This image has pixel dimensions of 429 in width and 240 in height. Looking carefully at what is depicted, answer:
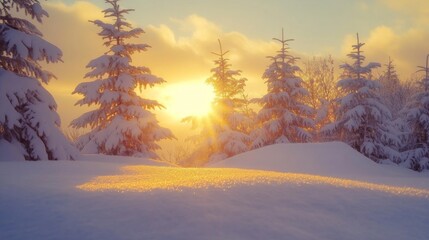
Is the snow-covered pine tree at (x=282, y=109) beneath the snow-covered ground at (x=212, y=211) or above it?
above

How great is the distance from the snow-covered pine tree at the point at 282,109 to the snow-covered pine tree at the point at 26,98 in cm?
1501

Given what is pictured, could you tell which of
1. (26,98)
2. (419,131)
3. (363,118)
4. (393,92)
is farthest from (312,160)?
(393,92)

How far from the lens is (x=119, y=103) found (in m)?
18.8

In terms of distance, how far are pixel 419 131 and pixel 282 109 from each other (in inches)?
350

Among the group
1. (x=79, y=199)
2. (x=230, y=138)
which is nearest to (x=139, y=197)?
(x=79, y=199)

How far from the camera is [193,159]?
86.3 ft

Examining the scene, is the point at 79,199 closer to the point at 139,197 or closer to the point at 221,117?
the point at 139,197

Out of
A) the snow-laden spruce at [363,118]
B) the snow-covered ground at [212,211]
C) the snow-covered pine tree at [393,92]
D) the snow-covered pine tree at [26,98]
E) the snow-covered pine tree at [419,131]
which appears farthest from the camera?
the snow-covered pine tree at [393,92]

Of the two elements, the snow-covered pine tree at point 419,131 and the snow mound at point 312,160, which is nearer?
the snow mound at point 312,160

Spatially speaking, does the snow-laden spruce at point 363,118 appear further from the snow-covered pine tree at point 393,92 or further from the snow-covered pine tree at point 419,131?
the snow-covered pine tree at point 393,92

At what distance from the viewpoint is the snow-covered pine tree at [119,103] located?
18.2m

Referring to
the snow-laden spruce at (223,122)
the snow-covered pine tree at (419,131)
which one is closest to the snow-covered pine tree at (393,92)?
the snow-covered pine tree at (419,131)

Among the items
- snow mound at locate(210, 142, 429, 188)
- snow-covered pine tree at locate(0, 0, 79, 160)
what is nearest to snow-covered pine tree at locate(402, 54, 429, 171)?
snow mound at locate(210, 142, 429, 188)

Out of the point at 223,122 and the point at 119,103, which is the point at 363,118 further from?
the point at 119,103
